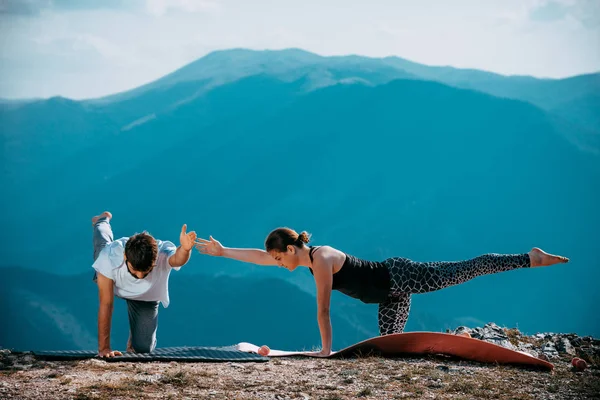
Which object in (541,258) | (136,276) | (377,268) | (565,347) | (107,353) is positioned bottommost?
(107,353)

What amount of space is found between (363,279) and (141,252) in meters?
2.24

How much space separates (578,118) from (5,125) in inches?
2565

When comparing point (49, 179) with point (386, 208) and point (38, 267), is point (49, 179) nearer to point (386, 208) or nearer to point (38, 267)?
point (38, 267)

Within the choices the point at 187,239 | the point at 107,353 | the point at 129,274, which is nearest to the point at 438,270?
the point at 187,239

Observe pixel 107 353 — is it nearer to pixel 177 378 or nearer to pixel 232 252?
pixel 177 378

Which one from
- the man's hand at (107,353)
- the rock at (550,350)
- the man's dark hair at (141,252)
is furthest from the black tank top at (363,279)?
the man's hand at (107,353)

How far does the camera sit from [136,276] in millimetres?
6066

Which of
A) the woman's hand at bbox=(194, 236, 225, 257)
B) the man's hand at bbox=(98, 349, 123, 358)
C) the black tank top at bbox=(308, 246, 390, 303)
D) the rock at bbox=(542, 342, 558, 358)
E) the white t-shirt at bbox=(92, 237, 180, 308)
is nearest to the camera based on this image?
the man's hand at bbox=(98, 349, 123, 358)

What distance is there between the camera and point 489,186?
71.2m

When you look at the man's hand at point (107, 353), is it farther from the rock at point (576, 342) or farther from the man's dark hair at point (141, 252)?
the rock at point (576, 342)

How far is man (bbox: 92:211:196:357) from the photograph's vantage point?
5.95 metres

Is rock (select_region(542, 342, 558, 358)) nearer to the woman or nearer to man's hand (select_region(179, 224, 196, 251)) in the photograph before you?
the woman

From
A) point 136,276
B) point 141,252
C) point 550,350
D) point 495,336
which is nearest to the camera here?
point 141,252

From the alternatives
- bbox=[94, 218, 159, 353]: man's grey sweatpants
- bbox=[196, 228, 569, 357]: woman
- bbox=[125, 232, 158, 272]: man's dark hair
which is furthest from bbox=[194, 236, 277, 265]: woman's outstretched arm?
bbox=[125, 232, 158, 272]: man's dark hair
